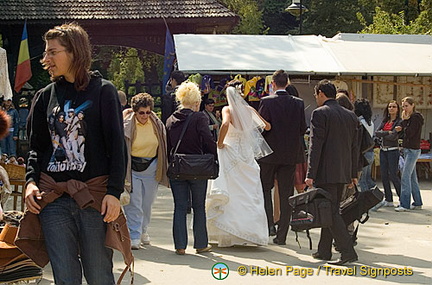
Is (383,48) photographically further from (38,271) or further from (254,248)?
(38,271)

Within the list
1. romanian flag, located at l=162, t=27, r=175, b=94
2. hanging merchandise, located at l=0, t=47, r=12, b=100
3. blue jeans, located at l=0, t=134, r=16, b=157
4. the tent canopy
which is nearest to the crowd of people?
hanging merchandise, located at l=0, t=47, r=12, b=100

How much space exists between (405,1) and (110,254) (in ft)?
A: 99.8

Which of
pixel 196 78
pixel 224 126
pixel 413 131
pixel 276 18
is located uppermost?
pixel 276 18

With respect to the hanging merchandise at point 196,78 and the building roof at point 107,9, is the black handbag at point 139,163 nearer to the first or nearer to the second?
the hanging merchandise at point 196,78

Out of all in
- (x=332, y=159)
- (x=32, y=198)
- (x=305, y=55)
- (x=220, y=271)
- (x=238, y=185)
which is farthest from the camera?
(x=305, y=55)

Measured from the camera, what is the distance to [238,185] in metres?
8.84

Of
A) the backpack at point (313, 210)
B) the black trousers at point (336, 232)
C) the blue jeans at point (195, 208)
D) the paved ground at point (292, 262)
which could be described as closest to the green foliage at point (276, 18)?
the paved ground at point (292, 262)

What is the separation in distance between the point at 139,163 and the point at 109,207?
4490mm

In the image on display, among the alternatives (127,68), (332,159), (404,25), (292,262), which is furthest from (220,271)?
(127,68)

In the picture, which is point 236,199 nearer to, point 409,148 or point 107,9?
point 409,148

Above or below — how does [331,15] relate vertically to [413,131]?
above

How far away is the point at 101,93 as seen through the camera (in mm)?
4305

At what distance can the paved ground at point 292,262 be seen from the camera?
23.5ft

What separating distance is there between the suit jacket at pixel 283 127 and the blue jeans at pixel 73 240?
5017 millimetres
